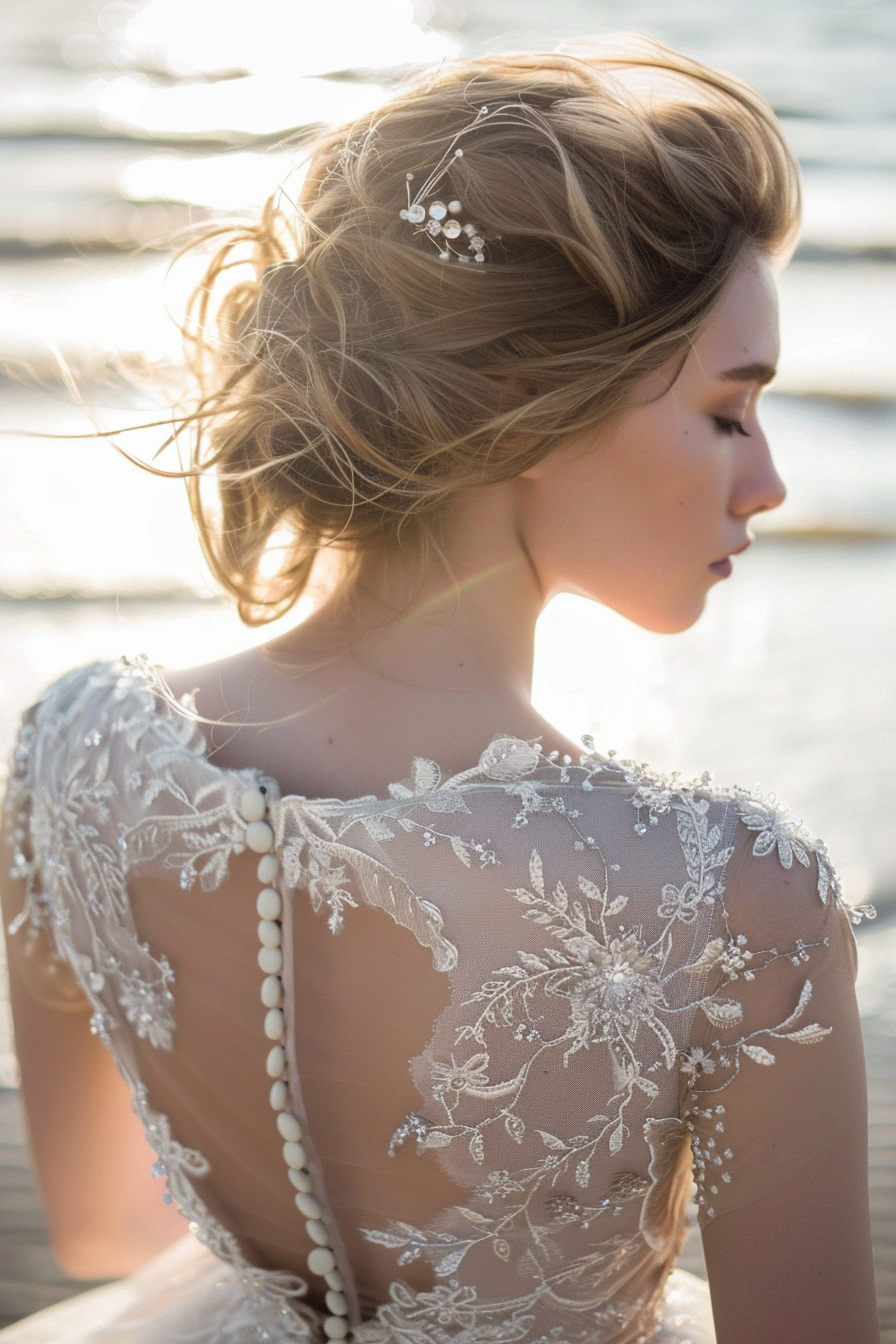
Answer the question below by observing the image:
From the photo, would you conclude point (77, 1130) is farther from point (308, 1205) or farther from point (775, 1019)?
point (775, 1019)

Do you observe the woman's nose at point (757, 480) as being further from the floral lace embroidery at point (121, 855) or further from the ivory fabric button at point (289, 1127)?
the ivory fabric button at point (289, 1127)

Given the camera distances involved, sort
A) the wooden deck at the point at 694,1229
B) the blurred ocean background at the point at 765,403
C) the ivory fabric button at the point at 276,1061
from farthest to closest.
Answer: the blurred ocean background at the point at 765,403, the wooden deck at the point at 694,1229, the ivory fabric button at the point at 276,1061

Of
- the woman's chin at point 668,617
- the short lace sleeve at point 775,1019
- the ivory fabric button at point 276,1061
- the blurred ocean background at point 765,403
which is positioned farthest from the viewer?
the blurred ocean background at point 765,403

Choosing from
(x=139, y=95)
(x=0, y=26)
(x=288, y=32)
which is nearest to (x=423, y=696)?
(x=288, y=32)

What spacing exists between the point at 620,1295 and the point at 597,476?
88 cm

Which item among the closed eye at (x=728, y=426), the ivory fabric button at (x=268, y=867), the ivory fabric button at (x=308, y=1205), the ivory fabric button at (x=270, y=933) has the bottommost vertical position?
the ivory fabric button at (x=308, y=1205)

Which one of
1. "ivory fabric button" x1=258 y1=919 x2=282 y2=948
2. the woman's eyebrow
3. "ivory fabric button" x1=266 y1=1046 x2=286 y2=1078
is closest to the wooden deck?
"ivory fabric button" x1=266 y1=1046 x2=286 y2=1078

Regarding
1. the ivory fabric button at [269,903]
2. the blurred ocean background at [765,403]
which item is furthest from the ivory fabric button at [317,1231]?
the blurred ocean background at [765,403]

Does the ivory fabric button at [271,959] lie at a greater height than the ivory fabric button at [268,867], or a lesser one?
lesser

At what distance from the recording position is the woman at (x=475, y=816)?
1059 mm

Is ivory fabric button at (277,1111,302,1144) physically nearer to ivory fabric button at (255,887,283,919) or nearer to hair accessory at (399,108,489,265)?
ivory fabric button at (255,887,283,919)

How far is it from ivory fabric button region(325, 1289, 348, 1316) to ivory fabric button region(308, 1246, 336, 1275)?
0.04 metres

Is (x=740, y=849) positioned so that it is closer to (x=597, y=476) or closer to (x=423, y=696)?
(x=423, y=696)

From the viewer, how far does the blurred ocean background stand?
4445 mm
